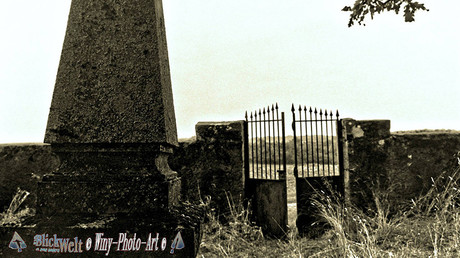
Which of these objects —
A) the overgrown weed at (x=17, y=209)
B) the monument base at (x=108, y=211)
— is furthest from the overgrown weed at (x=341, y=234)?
the overgrown weed at (x=17, y=209)

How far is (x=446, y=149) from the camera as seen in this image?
5672 mm

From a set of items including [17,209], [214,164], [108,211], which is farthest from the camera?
[17,209]

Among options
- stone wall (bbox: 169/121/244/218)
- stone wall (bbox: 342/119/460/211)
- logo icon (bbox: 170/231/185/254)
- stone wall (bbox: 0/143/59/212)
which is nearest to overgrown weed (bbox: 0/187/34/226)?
stone wall (bbox: 0/143/59/212)

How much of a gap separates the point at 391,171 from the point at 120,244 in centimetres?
519

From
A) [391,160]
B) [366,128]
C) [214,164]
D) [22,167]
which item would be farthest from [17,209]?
[391,160]

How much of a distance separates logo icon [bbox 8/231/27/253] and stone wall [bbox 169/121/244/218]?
391cm

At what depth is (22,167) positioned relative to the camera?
5.68m

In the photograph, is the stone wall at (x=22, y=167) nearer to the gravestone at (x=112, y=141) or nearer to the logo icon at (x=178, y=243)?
the gravestone at (x=112, y=141)

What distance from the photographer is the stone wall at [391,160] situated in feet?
18.4

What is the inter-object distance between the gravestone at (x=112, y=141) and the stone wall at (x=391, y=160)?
14.7 feet

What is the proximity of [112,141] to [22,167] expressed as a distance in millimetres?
4976

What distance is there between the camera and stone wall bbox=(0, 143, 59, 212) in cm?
565

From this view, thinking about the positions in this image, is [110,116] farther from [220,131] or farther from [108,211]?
[220,131]

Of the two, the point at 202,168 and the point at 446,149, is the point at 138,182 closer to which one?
the point at 202,168
